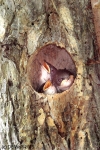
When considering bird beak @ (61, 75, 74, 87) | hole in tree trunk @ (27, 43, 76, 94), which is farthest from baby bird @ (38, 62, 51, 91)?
bird beak @ (61, 75, 74, 87)

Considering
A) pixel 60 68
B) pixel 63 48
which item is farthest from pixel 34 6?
pixel 60 68

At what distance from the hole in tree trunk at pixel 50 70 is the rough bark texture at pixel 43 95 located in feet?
0.23

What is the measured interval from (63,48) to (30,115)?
51 centimetres

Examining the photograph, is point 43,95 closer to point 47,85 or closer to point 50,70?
point 47,85

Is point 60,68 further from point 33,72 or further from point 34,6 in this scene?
point 34,6

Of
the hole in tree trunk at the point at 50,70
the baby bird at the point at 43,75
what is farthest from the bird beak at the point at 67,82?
the baby bird at the point at 43,75

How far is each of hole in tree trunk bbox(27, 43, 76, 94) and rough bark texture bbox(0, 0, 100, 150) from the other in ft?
0.23

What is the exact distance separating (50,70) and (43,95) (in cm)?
22

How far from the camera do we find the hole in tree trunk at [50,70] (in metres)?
1.92

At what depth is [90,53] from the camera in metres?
1.95

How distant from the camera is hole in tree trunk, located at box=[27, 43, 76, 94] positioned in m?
1.92

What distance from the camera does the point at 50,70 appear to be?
6.47ft

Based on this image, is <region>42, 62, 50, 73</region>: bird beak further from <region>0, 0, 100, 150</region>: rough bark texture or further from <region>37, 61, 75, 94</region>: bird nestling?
<region>0, 0, 100, 150</region>: rough bark texture

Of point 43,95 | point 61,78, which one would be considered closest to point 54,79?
point 61,78
